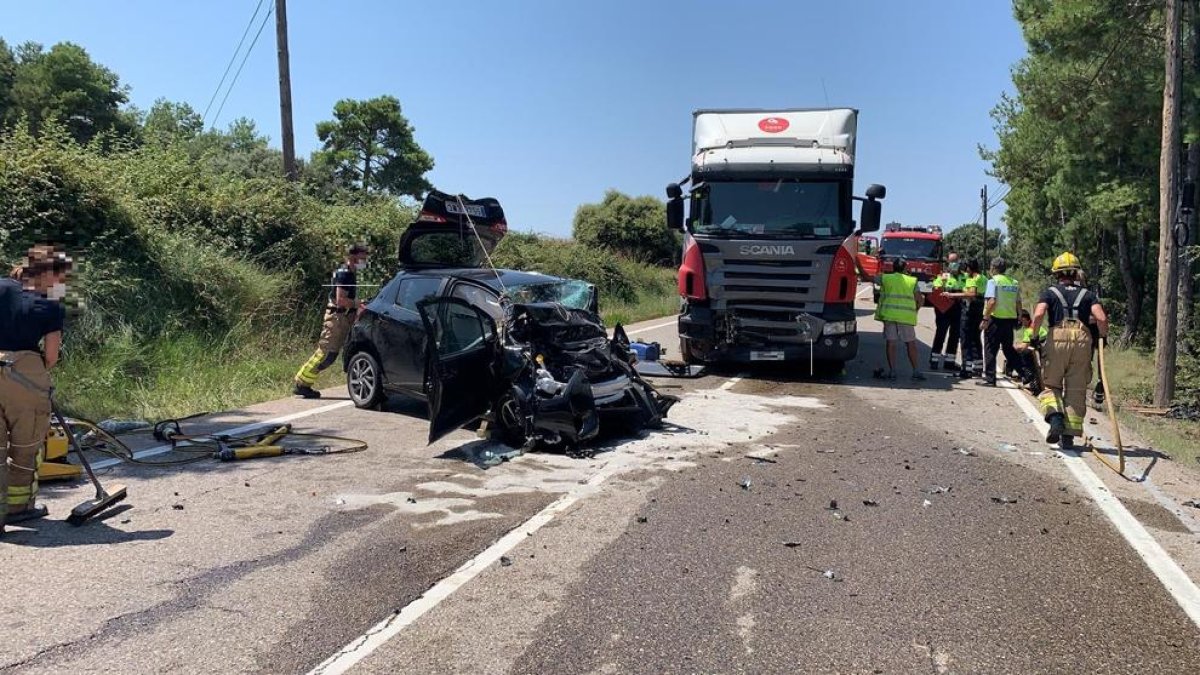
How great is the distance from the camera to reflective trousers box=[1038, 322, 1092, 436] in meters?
7.66

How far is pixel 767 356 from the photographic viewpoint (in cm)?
1185

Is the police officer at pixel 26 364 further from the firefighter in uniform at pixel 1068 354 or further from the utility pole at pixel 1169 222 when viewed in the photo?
the utility pole at pixel 1169 222

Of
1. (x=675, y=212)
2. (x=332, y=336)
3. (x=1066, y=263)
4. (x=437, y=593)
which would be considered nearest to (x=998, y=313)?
(x=1066, y=263)

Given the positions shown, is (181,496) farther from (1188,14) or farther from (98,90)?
(98,90)

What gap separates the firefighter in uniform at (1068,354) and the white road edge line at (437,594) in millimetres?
4795

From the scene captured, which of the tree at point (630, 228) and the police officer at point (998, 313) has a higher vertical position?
the tree at point (630, 228)

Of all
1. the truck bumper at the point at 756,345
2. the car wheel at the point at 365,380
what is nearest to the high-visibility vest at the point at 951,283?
the truck bumper at the point at 756,345

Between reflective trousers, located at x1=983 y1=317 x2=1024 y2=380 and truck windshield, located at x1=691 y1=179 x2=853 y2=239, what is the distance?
105 inches

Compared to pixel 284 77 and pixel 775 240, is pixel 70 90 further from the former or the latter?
pixel 775 240

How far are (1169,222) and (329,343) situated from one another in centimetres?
1130

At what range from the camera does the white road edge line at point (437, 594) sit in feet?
11.2

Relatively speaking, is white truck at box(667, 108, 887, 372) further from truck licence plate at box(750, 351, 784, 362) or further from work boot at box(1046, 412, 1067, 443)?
work boot at box(1046, 412, 1067, 443)

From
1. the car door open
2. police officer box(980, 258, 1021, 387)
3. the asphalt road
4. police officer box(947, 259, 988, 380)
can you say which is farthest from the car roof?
police officer box(947, 259, 988, 380)

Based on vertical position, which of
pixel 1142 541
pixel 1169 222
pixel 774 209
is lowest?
pixel 1142 541
